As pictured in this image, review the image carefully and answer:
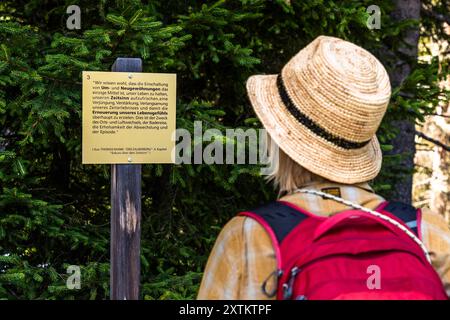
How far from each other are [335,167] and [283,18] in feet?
11.7

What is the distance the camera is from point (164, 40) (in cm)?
483

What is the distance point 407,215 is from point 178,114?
303cm

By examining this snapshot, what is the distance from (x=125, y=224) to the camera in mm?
3957

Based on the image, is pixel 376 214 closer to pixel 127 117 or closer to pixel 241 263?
pixel 241 263

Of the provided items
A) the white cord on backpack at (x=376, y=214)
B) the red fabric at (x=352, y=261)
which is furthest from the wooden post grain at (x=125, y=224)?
the red fabric at (x=352, y=261)

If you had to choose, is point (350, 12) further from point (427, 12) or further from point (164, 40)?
point (427, 12)

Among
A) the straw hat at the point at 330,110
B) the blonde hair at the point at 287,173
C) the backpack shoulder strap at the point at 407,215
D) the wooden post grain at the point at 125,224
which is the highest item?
the straw hat at the point at 330,110

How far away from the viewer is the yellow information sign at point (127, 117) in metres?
3.86

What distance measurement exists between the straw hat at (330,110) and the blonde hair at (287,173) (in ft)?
0.14

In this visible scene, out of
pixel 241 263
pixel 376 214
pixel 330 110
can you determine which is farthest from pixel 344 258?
pixel 330 110

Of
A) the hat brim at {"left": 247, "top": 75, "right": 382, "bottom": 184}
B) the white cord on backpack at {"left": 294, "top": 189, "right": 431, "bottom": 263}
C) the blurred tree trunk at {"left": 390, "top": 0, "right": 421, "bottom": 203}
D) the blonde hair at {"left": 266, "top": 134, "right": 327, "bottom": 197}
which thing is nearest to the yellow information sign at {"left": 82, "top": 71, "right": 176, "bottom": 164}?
the hat brim at {"left": 247, "top": 75, "right": 382, "bottom": 184}

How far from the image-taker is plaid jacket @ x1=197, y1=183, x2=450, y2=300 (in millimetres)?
2033

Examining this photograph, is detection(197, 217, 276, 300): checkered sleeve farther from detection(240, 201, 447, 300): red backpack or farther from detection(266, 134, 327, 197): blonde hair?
detection(266, 134, 327, 197): blonde hair

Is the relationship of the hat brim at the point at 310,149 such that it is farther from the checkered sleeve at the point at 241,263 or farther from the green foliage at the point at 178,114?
the green foliage at the point at 178,114
